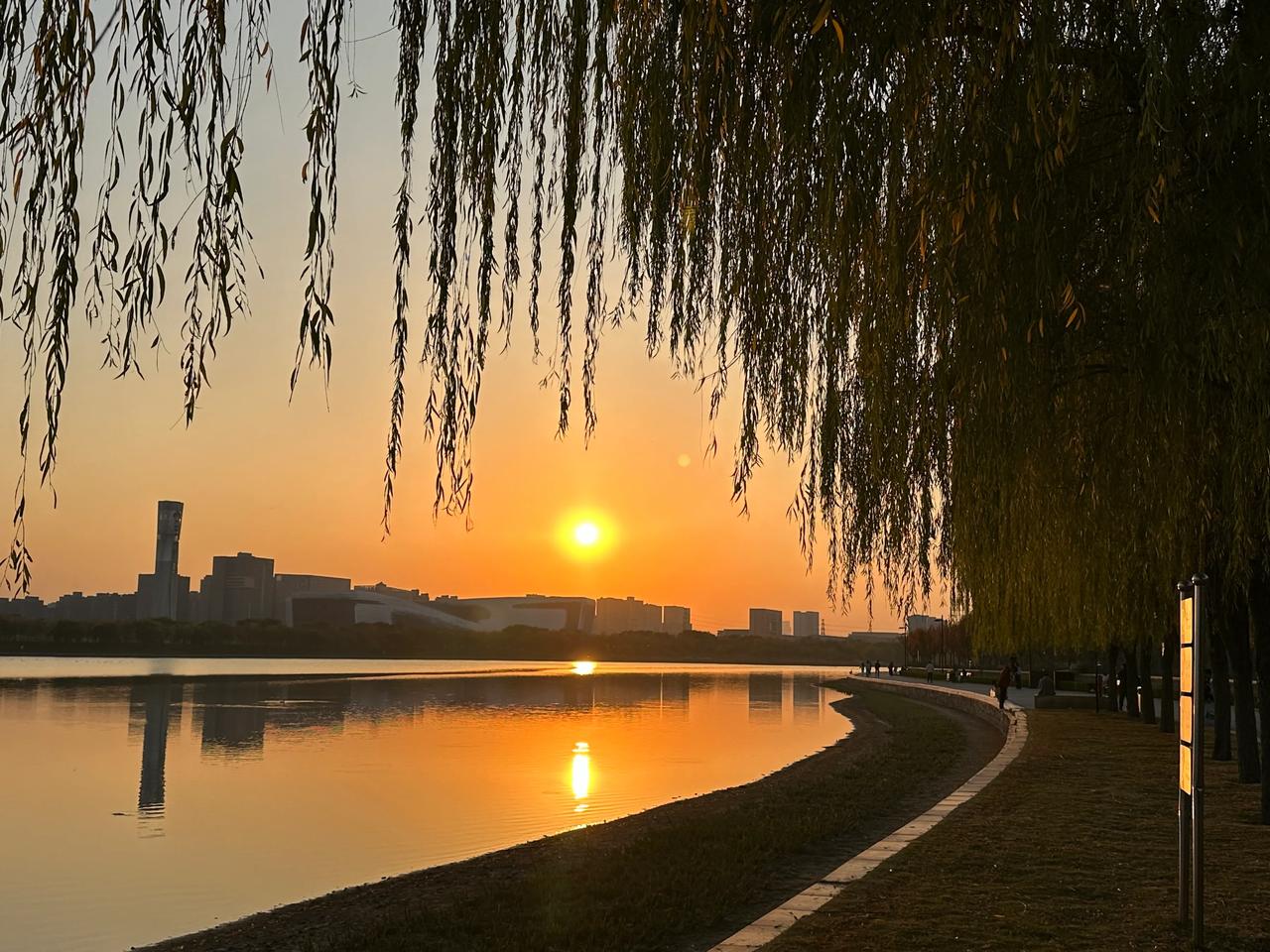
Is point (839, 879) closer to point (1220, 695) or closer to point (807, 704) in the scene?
point (1220, 695)

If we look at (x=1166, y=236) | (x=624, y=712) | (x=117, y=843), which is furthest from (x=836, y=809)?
(x=624, y=712)

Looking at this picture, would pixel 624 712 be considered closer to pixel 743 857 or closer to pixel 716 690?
pixel 716 690

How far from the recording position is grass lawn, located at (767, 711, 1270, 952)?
766 cm

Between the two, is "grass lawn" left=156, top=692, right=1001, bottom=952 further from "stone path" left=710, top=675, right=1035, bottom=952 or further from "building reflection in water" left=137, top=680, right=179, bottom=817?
"building reflection in water" left=137, top=680, right=179, bottom=817

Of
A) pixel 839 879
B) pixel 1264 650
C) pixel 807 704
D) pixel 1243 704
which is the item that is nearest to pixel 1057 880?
pixel 839 879

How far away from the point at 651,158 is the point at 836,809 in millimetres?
13435

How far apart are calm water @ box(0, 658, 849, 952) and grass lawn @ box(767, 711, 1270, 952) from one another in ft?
25.3

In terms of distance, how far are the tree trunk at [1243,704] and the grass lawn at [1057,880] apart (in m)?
0.52

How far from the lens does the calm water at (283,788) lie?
1512 cm

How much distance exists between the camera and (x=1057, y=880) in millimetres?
9719

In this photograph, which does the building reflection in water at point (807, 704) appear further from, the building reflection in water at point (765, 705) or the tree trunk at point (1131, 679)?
the tree trunk at point (1131, 679)

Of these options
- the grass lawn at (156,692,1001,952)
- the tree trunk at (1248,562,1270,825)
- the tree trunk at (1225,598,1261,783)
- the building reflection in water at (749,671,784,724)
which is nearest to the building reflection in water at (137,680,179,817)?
the grass lawn at (156,692,1001,952)

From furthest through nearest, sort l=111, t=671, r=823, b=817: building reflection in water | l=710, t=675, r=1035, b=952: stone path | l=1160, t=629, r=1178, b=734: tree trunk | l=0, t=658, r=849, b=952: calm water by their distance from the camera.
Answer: l=111, t=671, r=823, b=817: building reflection in water < l=1160, t=629, r=1178, b=734: tree trunk < l=0, t=658, r=849, b=952: calm water < l=710, t=675, r=1035, b=952: stone path

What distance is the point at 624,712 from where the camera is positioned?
173 feet
